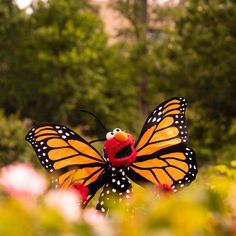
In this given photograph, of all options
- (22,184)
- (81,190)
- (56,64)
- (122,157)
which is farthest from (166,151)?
(56,64)

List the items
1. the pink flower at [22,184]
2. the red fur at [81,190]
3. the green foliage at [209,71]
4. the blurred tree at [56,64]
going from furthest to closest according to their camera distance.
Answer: the blurred tree at [56,64] → the green foliage at [209,71] → the red fur at [81,190] → the pink flower at [22,184]

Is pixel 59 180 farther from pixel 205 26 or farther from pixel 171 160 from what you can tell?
pixel 205 26

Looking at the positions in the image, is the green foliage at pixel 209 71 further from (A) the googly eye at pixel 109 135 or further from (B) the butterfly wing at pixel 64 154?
(B) the butterfly wing at pixel 64 154

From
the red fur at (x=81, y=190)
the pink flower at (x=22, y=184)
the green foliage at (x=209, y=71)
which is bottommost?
the pink flower at (x=22, y=184)

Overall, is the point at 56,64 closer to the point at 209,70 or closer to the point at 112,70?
the point at 112,70

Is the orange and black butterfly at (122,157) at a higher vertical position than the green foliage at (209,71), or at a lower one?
lower

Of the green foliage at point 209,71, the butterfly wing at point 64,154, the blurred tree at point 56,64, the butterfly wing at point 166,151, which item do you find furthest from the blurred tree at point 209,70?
the butterfly wing at point 64,154

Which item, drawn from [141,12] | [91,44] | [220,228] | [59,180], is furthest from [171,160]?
[141,12]
